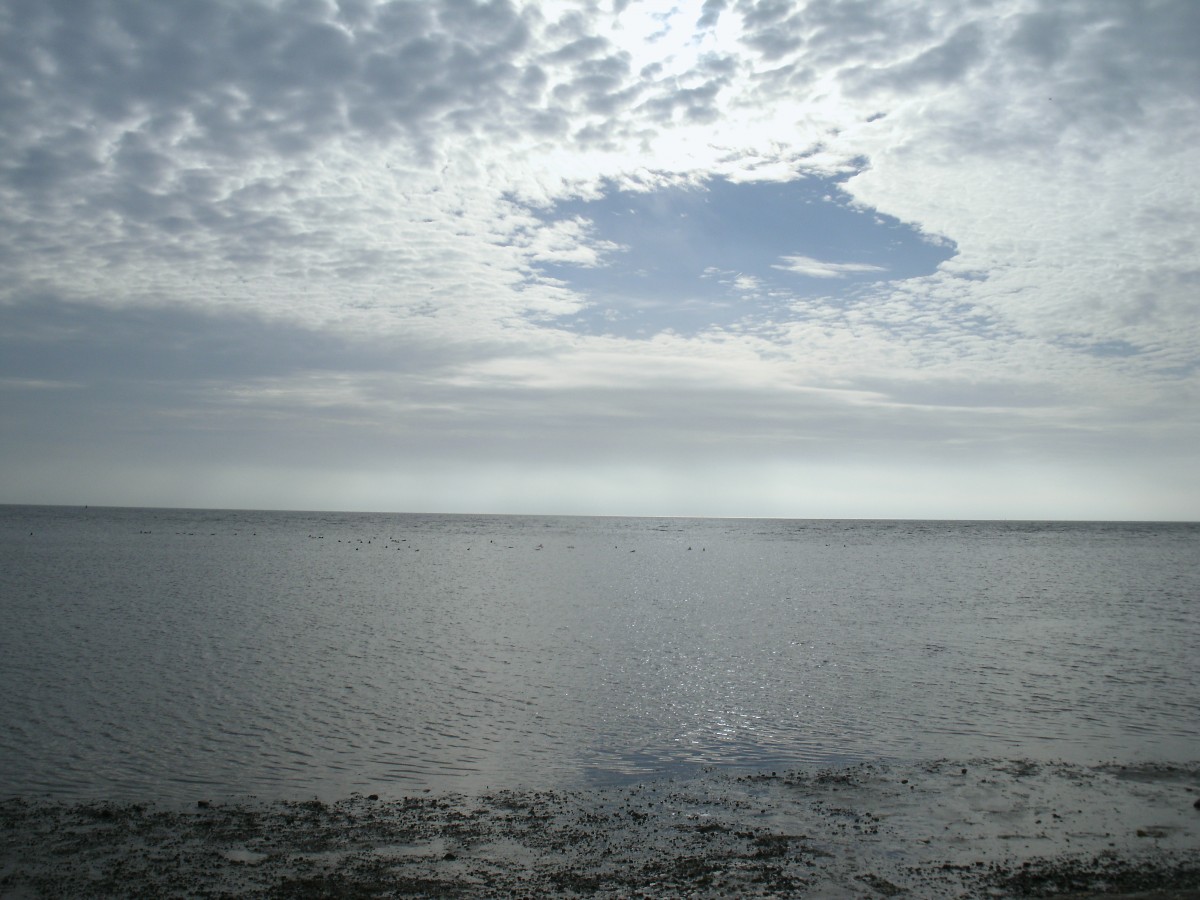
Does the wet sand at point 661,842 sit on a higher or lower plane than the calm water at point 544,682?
higher

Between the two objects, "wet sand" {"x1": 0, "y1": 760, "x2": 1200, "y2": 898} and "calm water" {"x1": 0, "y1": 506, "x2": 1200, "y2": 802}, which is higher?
"wet sand" {"x1": 0, "y1": 760, "x2": 1200, "y2": 898}

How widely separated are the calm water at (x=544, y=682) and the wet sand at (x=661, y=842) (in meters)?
1.53

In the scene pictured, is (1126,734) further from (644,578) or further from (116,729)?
(644,578)

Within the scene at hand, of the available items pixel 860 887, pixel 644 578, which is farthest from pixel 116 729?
pixel 644 578

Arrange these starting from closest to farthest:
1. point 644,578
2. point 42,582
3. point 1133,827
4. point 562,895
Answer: point 562,895 → point 1133,827 → point 42,582 → point 644,578

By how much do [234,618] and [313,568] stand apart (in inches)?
1451

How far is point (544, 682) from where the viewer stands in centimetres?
2630

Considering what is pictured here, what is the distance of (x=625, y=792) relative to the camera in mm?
15766

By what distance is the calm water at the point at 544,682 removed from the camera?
58.6ft

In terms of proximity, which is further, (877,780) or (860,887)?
(877,780)

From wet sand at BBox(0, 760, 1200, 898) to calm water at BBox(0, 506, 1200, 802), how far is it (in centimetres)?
153

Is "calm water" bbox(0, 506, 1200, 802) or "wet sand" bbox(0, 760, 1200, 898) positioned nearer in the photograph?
"wet sand" bbox(0, 760, 1200, 898)

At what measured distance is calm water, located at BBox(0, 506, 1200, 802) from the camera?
1788cm

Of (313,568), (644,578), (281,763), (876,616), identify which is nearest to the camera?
(281,763)
